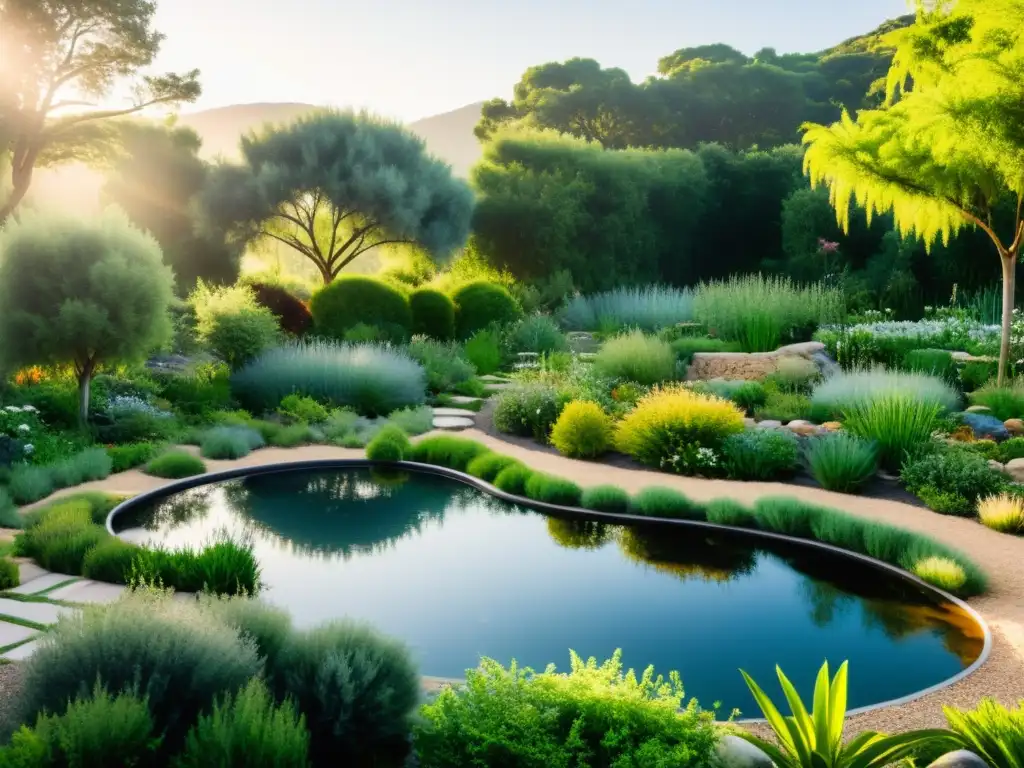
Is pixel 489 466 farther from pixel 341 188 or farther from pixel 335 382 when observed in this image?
pixel 341 188

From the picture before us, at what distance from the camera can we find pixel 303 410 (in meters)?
10.9

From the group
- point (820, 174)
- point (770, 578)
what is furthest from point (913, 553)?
point (820, 174)

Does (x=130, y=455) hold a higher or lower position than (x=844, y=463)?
lower

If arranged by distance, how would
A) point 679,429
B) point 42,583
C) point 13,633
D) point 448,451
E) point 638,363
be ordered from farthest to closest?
point 638,363
point 448,451
point 679,429
point 42,583
point 13,633

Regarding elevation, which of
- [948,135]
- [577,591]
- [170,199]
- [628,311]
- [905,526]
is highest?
[170,199]

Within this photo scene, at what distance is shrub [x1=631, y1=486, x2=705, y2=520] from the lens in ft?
23.1

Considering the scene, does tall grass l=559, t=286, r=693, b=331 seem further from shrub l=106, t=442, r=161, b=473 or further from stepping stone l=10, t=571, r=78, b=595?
stepping stone l=10, t=571, r=78, b=595

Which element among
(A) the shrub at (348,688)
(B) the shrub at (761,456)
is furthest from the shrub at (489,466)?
(A) the shrub at (348,688)

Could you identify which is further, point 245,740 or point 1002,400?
point 1002,400

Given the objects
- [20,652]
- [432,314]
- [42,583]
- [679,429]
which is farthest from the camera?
[432,314]

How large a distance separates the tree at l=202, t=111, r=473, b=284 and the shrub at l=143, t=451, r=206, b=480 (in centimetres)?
1277

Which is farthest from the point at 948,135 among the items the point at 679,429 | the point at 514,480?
the point at 514,480

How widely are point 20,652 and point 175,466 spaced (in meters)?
4.39

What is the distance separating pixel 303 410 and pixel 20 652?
270 inches
